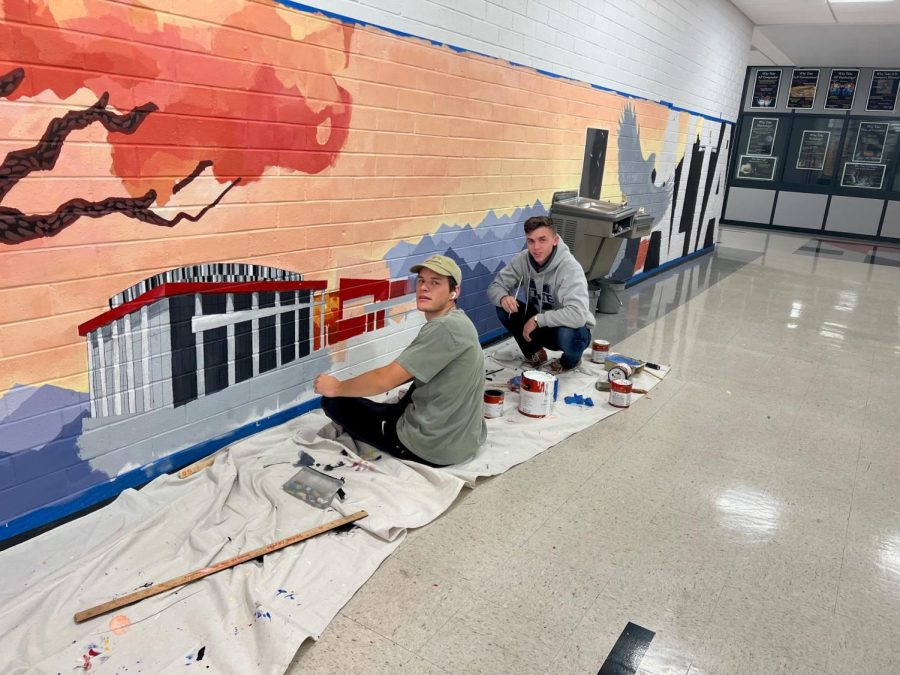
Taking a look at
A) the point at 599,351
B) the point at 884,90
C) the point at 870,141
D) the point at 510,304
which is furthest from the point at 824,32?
the point at 510,304

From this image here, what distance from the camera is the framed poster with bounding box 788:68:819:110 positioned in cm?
1215

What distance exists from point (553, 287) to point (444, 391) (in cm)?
160

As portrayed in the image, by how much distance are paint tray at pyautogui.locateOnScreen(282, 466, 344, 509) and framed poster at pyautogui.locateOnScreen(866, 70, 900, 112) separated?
1327cm

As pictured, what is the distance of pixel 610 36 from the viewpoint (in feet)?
17.2

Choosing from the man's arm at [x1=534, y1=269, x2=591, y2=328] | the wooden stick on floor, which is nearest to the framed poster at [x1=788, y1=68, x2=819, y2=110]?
the man's arm at [x1=534, y1=269, x2=591, y2=328]

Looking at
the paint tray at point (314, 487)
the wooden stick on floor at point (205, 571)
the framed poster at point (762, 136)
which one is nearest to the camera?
the wooden stick on floor at point (205, 571)

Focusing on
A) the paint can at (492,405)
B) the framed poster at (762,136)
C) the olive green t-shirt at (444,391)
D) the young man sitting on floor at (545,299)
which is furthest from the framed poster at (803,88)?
the olive green t-shirt at (444,391)

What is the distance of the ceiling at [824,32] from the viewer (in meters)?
7.54

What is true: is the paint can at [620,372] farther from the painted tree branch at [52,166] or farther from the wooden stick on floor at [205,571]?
the painted tree branch at [52,166]

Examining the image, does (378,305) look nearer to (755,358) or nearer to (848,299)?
(755,358)

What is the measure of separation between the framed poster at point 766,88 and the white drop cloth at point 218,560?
12.5 meters

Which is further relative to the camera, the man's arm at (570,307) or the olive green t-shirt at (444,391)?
the man's arm at (570,307)

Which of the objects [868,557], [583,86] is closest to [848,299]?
[583,86]

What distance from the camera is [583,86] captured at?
5004mm
